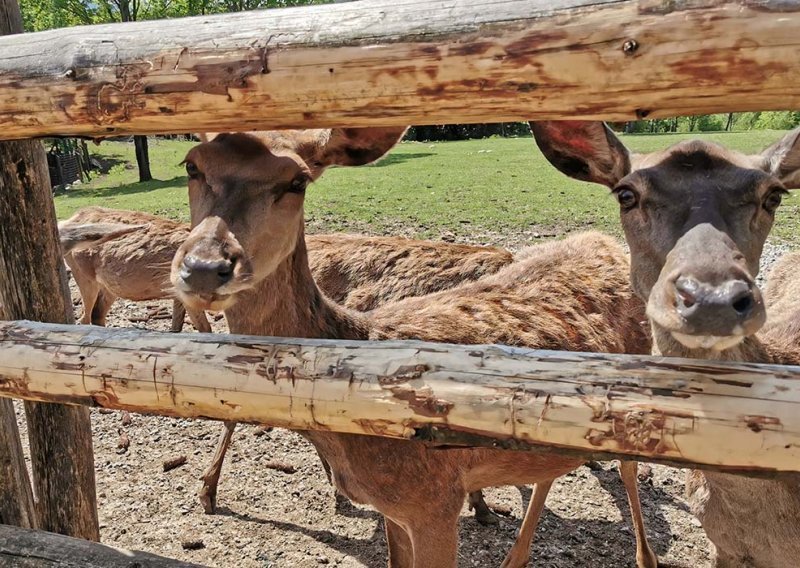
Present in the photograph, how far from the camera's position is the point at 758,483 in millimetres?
2777

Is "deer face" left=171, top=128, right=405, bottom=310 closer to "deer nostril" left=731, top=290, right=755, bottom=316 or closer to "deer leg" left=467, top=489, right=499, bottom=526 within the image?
"deer nostril" left=731, top=290, right=755, bottom=316

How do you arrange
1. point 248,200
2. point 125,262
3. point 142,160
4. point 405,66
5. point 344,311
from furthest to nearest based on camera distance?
point 142,160
point 125,262
point 344,311
point 248,200
point 405,66

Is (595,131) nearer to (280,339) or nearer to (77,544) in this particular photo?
(280,339)

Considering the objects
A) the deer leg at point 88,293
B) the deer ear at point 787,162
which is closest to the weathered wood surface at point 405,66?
the deer ear at point 787,162

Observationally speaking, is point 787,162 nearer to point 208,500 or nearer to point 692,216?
point 692,216

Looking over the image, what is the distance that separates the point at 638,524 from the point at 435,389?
298cm

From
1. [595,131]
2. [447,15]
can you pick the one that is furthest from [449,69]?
[595,131]

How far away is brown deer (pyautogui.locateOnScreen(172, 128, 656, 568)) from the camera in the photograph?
118 inches

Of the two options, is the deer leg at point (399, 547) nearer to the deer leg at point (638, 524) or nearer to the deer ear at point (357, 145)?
the deer leg at point (638, 524)

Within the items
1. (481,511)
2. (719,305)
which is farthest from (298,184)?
(481,511)

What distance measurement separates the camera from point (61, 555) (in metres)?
2.42

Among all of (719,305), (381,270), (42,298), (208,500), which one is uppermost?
(719,305)

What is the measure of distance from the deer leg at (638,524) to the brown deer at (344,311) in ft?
2.38

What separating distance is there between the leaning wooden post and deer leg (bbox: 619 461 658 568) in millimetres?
3196
